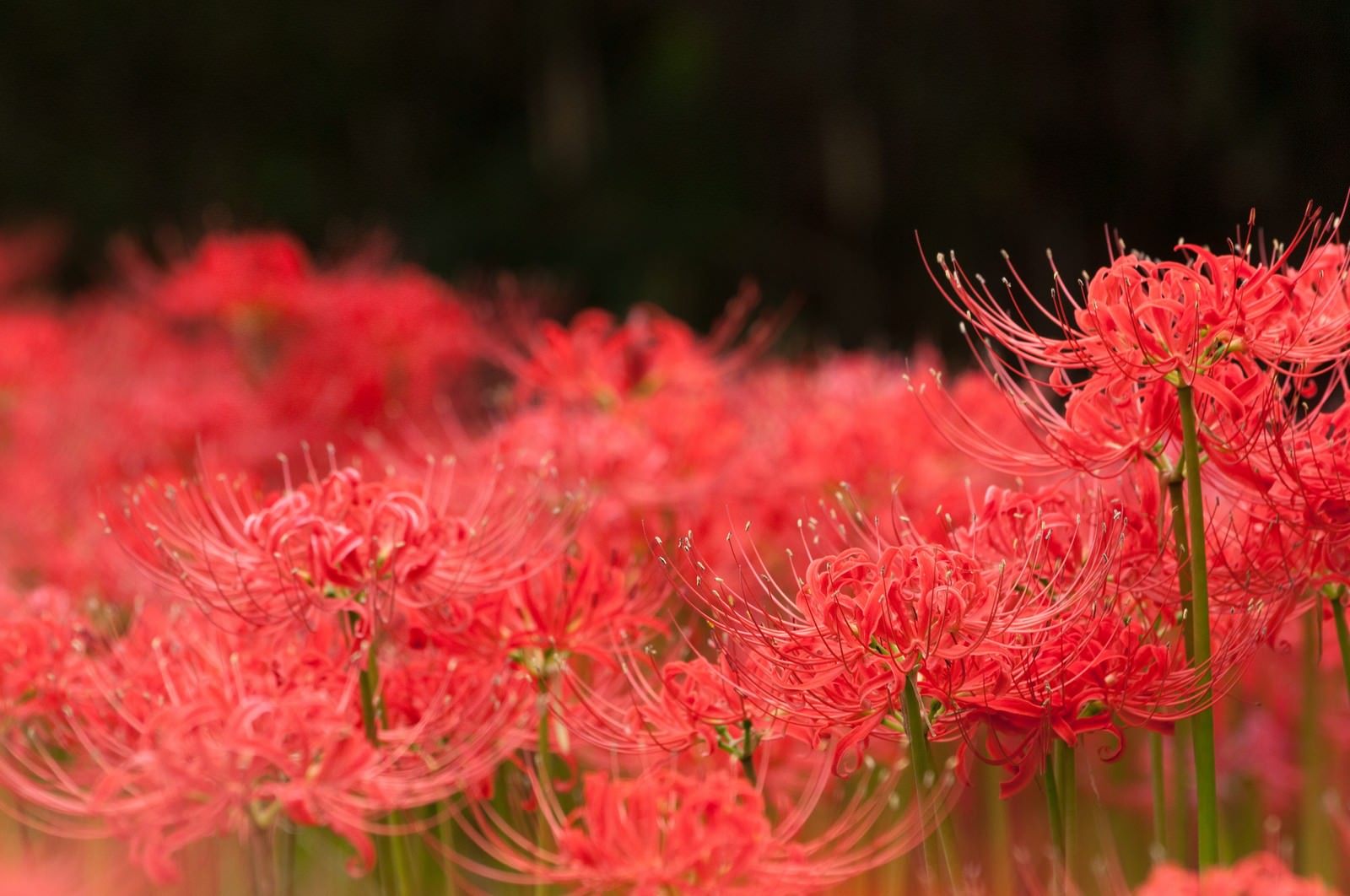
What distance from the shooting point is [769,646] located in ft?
3.52

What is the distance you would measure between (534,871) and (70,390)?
6.54ft

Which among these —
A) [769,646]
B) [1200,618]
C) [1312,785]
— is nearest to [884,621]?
[769,646]

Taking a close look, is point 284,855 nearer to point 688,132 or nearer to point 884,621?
point 884,621

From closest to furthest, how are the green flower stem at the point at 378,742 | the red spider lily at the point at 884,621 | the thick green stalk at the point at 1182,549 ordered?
1. the red spider lily at the point at 884,621
2. the thick green stalk at the point at 1182,549
3. the green flower stem at the point at 378,742

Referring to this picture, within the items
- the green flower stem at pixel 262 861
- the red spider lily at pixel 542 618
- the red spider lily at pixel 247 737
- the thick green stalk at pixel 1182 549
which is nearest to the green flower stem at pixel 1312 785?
the thick green stalk at pixel 1182 549

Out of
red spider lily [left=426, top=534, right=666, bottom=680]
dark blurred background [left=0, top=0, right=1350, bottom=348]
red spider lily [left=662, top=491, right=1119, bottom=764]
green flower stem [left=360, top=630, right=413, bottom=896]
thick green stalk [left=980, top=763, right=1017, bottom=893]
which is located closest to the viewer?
red spider lily [left=662, top=491, right=1119, bottom=764]

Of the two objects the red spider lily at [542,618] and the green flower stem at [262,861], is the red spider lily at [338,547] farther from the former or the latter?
the green flower stem at [262,861]

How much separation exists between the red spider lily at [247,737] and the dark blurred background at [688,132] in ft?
5.52

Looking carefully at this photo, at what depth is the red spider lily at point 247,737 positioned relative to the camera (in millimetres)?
1120

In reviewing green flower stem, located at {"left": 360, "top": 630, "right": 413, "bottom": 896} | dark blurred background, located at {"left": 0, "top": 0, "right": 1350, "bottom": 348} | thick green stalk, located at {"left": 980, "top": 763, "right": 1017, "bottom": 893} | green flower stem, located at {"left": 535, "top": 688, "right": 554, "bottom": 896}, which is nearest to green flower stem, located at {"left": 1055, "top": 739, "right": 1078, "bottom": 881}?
thick green stalk, located at {"left": 980, "top": 763, "right": 1017, "bottom": 893}

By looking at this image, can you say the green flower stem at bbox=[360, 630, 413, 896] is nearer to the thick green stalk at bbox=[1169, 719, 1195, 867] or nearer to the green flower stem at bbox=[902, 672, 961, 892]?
the green flower stem at bbox=[902, 672, 961, 892]

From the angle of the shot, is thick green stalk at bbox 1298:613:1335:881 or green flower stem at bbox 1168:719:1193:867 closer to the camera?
green flower stem at bbox 1168:719:1193:867

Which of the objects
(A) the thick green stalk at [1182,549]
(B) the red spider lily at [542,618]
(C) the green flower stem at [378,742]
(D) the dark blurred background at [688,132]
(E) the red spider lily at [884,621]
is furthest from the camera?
(D) the dark blurred background at [688,132]

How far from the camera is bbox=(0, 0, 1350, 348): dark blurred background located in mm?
3250
